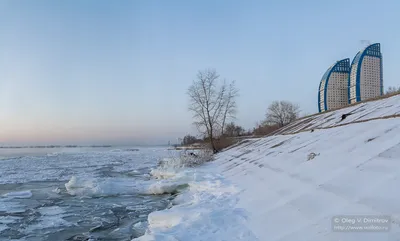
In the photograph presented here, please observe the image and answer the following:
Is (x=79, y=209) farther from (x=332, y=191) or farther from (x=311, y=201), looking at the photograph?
(x=332, y=191)

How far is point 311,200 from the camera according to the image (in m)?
4.91

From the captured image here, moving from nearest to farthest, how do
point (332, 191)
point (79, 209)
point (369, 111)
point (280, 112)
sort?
point (332, 191) → point (79, 209) → point (369, 111) → point (280, 112)

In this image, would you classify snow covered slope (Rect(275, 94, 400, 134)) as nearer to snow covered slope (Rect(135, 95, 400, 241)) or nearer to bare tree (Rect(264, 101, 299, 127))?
snow covered slope (Rect(135, 95, 400, 241))

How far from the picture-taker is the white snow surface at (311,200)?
3.87 metres

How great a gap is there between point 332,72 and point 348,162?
4055 cm

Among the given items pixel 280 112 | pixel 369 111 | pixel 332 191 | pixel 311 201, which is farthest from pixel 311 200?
pixel 280 112

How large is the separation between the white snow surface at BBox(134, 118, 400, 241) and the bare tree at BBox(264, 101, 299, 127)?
199 ft

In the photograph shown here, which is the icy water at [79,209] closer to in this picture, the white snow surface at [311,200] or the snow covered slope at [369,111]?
the white snow surface at [311,200]

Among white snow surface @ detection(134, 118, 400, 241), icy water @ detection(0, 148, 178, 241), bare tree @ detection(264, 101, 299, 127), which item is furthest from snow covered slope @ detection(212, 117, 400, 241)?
bare tree @ detection(264, 101, 299, 127)

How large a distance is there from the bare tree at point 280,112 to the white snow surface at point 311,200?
6055 cm

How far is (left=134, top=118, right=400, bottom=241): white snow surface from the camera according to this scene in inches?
152

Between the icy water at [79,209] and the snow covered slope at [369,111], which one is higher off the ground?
the snow covered slope at [369,111]

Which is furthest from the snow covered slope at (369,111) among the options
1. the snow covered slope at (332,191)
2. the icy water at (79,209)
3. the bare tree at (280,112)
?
the bare tree at (280,112)

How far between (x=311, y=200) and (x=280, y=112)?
214 feet
